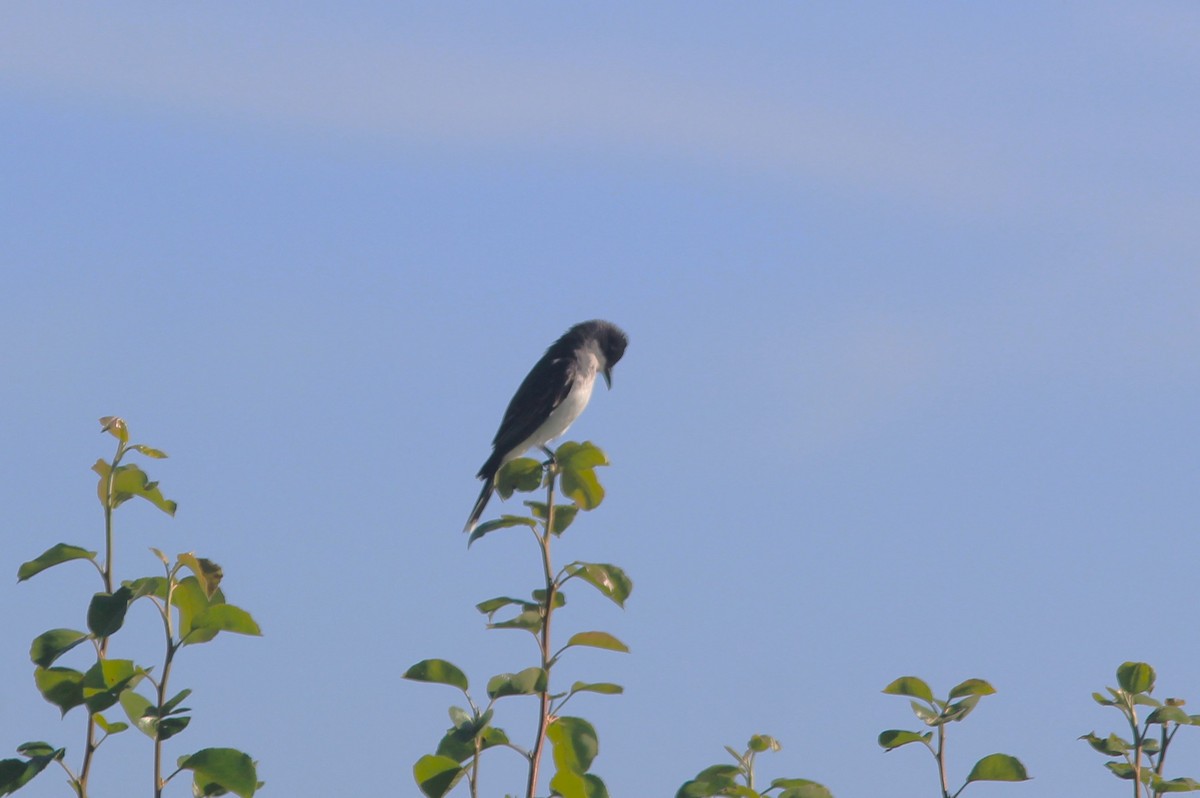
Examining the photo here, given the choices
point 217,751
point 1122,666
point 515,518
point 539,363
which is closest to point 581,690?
point 515,518

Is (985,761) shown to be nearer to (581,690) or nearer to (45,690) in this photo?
(581,690)

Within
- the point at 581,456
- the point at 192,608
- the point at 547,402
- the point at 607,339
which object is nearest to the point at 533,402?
the point at 547,402

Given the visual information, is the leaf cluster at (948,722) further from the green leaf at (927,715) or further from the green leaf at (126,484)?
the green leaf at (126,484)

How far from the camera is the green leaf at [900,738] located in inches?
126

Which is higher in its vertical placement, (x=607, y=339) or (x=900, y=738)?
(x=607, y=339)

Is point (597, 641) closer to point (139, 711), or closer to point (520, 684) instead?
point (520, 684)

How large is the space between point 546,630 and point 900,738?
0.84 meters

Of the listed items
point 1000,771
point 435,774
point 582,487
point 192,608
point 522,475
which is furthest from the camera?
point 522,475

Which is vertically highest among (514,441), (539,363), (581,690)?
(539,363)

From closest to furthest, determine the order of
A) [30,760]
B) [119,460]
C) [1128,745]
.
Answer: [30,760] < [119,460] < [1128,745]

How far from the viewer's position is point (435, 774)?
294 centimetres

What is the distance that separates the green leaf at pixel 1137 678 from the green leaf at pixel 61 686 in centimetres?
245

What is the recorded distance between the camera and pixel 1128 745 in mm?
3410

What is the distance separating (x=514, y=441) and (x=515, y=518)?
801 cm
